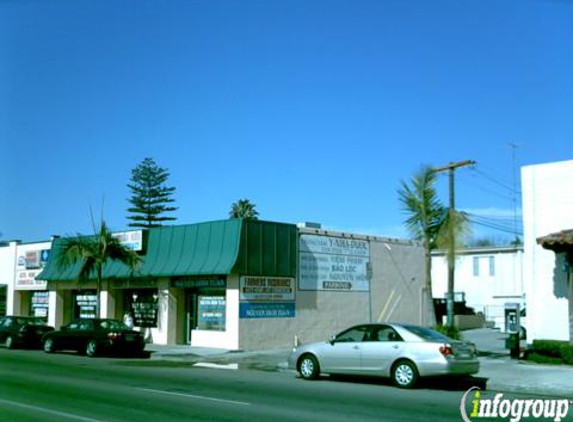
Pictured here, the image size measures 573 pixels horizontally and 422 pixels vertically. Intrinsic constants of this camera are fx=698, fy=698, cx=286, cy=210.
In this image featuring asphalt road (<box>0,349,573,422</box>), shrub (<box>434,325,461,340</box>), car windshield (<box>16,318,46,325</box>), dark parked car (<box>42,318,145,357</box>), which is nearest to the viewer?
asphalt road (<box>0,349,573,422</box>)

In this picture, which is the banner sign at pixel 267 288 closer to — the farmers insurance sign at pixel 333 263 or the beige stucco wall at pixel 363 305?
the beige stucco wall at pixel 363 305

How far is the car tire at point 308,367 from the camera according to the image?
17.1 meters

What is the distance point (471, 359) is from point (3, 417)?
985 centimetres

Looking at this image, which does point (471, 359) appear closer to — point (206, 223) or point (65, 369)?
point (65, 369)

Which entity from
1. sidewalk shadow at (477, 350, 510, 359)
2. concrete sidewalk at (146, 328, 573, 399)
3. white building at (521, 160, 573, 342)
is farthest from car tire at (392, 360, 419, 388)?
sidewalk shadow at (477, 350, 510, 359)

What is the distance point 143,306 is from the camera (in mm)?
32031

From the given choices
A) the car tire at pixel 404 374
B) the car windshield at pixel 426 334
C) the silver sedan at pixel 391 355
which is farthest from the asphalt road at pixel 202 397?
the car windshield at pixel 426 334

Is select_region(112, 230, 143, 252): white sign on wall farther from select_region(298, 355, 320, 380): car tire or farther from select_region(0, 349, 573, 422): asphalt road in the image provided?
select_region(298, 355, 320, 380): car tire

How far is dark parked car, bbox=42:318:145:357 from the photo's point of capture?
971 inches

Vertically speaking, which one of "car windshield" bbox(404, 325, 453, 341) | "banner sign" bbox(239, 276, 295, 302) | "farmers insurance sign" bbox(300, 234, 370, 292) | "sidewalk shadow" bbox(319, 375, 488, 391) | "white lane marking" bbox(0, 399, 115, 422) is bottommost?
"sidewalk shadow" bbox(319, 375, 488, 391)

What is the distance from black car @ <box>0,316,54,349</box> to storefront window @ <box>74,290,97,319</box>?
5.46 metres

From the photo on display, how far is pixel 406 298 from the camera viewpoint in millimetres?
35469

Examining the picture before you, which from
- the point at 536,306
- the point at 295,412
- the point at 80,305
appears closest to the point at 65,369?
the point at 295,412

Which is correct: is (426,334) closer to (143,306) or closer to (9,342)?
(143,306)
